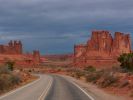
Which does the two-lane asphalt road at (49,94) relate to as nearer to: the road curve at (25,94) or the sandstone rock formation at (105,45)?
the road curve at (25,94)

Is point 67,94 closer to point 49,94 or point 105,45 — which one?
point 49,94

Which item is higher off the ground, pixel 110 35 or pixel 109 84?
pixel 110 35

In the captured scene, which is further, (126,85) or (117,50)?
(117,50)

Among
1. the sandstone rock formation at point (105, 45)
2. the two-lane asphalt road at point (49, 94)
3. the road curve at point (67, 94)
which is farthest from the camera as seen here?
the sandstone rock formation at point (105, 45)

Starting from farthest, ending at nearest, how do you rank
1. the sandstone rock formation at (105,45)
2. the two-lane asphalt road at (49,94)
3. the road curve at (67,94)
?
the sandstone rock formation at (105,45) < the two-lane asphalt road at (49,94) < the road curve at (67,94)

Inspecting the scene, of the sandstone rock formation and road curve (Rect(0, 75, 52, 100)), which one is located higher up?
the sandstone rock formation

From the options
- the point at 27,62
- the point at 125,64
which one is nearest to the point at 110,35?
the point at 27,62

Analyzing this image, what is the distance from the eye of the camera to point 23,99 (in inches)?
977

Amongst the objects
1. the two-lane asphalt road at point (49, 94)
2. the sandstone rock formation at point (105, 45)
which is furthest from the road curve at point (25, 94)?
the sandstone rock formation at point (105, 45)

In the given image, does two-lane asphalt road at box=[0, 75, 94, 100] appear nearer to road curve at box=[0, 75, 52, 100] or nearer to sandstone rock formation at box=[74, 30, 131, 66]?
road curve at box=[0, 75, 52, 100]

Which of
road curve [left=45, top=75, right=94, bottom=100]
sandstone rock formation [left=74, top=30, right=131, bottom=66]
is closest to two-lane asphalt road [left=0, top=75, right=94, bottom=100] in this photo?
road curve [left=45, top=75, right=94, bottom=100]

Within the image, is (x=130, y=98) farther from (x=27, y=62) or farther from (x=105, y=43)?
(x=27, y=62)

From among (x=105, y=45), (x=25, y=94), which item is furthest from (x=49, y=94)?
(x=105, y=45)

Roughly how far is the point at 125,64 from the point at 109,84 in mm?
17551
